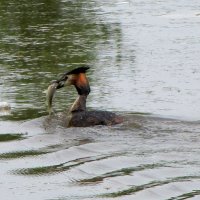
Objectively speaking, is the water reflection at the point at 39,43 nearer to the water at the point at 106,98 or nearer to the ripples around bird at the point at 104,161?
the water at the point at 106,98

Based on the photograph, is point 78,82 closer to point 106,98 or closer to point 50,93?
point 50,93

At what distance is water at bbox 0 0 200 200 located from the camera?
987cm

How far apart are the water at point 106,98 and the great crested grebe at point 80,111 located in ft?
0.51

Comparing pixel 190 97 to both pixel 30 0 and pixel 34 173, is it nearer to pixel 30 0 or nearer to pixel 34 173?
pixel 34 173

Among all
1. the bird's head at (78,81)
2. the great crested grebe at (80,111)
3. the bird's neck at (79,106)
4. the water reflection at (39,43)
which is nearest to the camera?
the great crested grebe at (80,111)

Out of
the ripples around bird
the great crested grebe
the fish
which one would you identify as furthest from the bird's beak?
the ripples around bird

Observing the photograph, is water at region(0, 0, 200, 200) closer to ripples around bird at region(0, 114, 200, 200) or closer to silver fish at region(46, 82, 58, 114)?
ripples around bird at region(0, 114, 200, 200)

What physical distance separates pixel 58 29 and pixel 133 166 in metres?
10.8

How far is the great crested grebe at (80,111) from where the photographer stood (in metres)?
12.6

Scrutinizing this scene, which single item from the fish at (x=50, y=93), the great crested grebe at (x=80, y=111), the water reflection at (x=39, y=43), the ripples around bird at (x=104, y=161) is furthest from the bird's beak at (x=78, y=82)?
the water reflection at (x=39, y=43)

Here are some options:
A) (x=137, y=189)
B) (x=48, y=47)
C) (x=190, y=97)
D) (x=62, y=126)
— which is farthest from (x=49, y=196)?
(x=48, y=47)

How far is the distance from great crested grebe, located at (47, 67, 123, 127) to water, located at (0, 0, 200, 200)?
155mm

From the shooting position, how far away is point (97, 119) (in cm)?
1259

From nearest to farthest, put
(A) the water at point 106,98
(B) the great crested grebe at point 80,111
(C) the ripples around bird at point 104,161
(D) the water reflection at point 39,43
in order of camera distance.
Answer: (C) the ripples around bird at point 104,161, (A) the water at point 106,98, (B) the great crested grebe at point 80,111, (D) the water reflection at point 39,43
